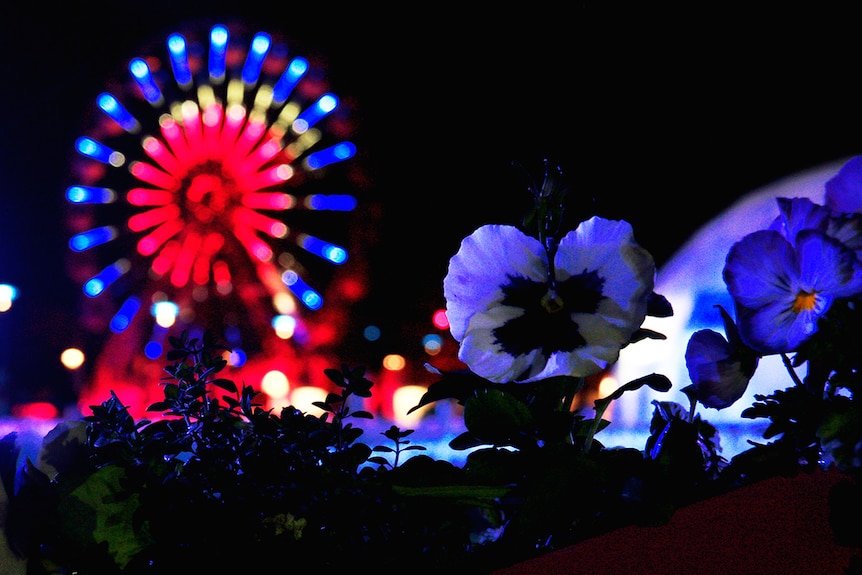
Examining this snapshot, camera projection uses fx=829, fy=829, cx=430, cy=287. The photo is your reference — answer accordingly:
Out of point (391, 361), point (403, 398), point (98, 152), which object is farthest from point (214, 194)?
point (403, 398)

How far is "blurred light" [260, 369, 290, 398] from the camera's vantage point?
1110 centimetres

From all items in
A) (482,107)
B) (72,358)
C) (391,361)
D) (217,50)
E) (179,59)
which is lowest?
(72,358)

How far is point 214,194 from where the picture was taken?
1133 centimetres

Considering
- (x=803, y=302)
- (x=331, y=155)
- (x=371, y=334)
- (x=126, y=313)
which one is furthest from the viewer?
(x=371, y=334)

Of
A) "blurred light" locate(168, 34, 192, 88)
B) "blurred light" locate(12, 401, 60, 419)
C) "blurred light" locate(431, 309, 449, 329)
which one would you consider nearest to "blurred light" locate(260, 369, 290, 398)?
"blurred light" locate(431, 309, 449, 329)

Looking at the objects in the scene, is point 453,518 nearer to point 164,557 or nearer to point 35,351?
point 164,557

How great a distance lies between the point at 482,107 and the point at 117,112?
4.51 metres

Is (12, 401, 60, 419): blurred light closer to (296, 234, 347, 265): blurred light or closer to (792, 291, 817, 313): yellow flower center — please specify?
(296, 234, 347, 265): blurred light

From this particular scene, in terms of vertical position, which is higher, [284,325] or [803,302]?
[284,325]

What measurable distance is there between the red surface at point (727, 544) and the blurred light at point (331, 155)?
1076 centimetres

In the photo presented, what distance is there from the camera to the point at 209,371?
381 millimetres

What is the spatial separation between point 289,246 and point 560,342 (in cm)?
1132

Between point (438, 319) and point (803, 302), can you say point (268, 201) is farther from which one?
point (803, 302)

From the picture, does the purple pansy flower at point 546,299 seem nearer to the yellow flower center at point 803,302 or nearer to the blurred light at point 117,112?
the yellow flower center at point 803,302
